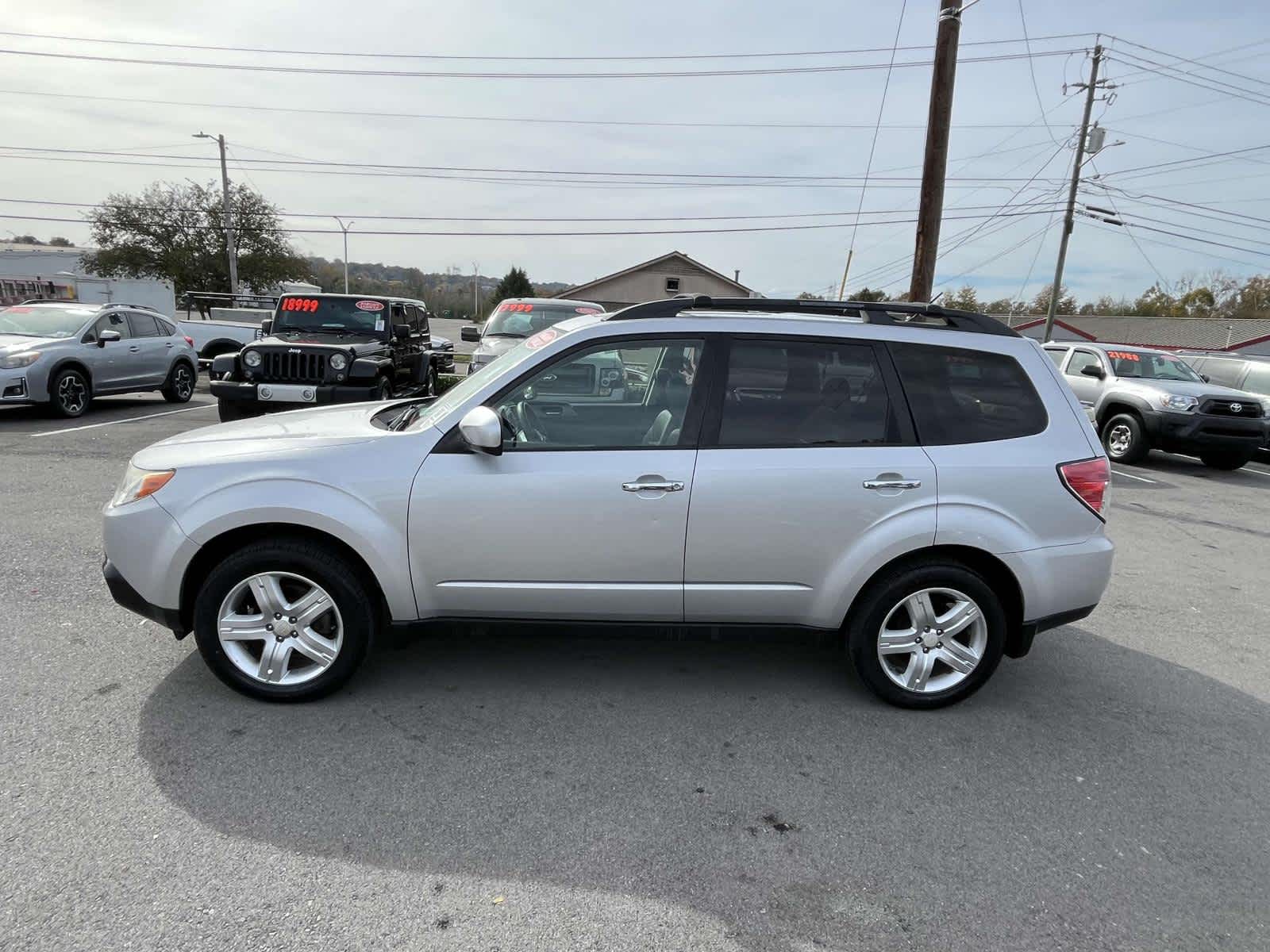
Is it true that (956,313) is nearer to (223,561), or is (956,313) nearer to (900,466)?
(900,466)

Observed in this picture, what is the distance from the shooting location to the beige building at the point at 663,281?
50344 millimetres

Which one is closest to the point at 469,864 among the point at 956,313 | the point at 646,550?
the point at 646,550

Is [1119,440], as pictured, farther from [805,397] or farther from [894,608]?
[805,397]

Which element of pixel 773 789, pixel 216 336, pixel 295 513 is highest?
pixel 295 513

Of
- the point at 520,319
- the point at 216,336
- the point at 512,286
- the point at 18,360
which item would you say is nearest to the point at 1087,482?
the point at 520,319

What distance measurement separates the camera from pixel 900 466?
3463 mm

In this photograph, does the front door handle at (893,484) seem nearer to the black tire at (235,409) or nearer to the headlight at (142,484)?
the headlight at (142,484)

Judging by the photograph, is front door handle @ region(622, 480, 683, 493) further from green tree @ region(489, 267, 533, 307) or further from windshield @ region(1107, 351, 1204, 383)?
green tree @ region(489, 267, 533, 307)

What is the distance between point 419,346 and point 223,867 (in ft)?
34.9

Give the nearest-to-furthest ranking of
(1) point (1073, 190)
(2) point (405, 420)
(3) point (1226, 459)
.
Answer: (2) point (405, 420)
(3) point (1226, 459)
(1) point (1073, 190)

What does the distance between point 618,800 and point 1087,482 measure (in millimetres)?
2480

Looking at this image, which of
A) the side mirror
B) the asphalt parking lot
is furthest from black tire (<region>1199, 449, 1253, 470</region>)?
the side mirror

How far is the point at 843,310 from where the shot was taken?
3.83 meters

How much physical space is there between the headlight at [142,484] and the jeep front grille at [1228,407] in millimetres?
13066
